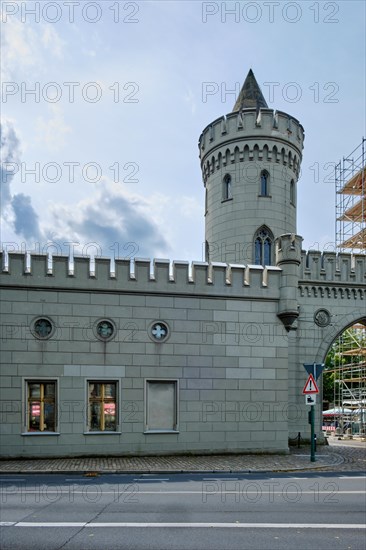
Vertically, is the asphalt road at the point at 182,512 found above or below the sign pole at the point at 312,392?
below

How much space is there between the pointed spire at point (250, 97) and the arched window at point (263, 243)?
21.4ft

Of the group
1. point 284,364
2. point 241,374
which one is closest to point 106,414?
point 241,374

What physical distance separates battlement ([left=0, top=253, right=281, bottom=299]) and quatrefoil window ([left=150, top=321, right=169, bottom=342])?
1.09 m

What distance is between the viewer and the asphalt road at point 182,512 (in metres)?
7.77

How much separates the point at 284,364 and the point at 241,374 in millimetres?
1584

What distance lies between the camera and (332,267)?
2283cm

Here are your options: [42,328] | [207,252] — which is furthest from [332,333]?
[42,328]

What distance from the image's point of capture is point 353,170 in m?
31.2

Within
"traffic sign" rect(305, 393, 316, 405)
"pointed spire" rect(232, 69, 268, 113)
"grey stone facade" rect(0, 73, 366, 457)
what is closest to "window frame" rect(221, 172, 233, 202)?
"pointed spire" rect(232, 69, 268, 113)

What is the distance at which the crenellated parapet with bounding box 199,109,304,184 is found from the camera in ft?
84.2

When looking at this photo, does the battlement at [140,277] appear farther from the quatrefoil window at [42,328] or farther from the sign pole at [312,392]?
the sign pole at [312,392]

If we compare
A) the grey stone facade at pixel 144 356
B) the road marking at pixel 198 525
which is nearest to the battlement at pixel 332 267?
the grey stone facade at pixel 144 356

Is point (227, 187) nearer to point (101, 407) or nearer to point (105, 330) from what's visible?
point (105, 330)

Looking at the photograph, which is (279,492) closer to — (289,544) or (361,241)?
(289,544)
